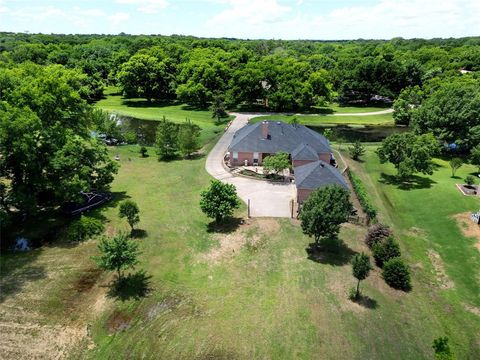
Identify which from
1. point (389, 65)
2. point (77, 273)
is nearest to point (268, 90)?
point (389, 65)

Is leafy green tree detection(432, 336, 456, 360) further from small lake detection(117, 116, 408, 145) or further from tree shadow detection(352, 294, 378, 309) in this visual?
small lake detection(117, 116, 408, 145)

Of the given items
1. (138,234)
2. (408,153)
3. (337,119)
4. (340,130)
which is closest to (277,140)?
(408,153)

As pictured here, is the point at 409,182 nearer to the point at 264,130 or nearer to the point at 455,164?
the point at 455,164

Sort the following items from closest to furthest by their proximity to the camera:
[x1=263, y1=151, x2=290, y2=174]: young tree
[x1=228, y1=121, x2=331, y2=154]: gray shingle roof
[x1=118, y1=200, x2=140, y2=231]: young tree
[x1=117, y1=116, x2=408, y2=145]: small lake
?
[x1=118, y1=200, x2=140, y2=231]: young tree
[x1=263, y1=151, x2=290, y2=174]: young tree
[x1=228, y1=121, x2=331, y2=154]: gray shingle roof
[x1=117, y1=116, x2=408, y2=145]: small lake

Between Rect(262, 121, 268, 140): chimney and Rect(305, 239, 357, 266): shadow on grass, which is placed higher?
Rect(262, 121, 268, 140): chimney

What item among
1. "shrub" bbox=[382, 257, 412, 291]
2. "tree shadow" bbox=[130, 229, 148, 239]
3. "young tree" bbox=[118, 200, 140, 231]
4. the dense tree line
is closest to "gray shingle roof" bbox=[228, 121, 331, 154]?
"tree shadow" bbox=[130, 229, 148, 239]

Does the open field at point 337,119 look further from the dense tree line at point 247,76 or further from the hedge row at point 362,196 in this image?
the hedge row at point 362,196

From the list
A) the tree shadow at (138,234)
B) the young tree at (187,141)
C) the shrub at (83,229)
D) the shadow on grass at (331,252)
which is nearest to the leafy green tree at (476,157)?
the shadow on grass at (331,252)
